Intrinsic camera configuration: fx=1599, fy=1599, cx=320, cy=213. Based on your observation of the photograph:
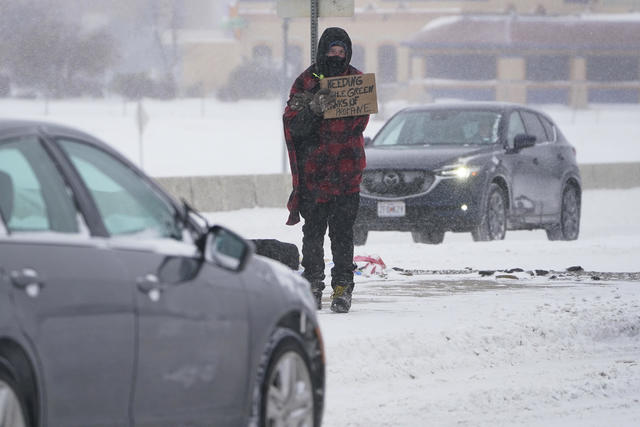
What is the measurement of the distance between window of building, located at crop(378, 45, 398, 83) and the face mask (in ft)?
317

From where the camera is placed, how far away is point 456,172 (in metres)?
17.2

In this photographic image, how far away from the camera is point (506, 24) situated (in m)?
101

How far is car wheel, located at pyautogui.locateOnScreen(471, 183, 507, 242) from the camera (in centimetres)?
1755

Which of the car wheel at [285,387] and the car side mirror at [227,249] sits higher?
the car side mirror at [227,249]

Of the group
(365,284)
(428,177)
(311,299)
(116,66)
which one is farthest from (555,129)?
(116,66)

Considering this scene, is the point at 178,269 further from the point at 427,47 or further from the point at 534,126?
the point at 427,47

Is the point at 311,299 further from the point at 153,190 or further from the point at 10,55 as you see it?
the point at 10,55

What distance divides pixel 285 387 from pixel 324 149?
457 centimetres

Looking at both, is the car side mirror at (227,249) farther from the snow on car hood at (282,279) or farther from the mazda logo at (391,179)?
the mazda logo at (391,179)

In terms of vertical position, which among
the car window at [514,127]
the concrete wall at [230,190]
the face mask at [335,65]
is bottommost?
the concrete wall at [230,190]

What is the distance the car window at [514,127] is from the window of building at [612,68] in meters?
80.2

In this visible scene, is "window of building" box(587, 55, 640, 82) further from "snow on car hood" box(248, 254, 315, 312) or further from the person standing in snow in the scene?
"snow on car hood" box(248, 254, 315, 312)

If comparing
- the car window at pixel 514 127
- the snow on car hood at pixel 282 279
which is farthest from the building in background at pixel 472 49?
the snow on car hood at pixel 282 279

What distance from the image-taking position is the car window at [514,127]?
61.2 ft
